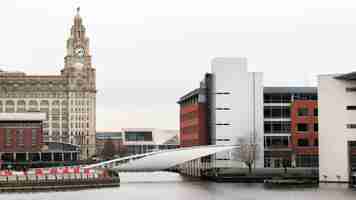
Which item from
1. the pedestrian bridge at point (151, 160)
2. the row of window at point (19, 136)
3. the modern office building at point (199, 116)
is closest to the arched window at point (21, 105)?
the row of window at point (19, 136)

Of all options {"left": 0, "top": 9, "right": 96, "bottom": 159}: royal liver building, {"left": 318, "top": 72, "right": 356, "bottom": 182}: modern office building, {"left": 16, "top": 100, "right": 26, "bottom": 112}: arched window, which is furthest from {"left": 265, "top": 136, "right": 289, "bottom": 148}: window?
{"left": 16, "top": 100, "right": 26, "bottom": 112}: arched window

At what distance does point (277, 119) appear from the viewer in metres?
88.5

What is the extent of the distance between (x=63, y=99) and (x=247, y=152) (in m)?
106

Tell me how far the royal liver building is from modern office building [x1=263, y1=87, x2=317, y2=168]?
96178 mm

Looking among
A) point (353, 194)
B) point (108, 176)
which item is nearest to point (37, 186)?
point (108, 176)

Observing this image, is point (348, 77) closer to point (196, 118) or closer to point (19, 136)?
point (196, 118)

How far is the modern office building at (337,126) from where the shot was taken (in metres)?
71.6

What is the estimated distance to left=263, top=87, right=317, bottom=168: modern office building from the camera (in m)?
88.1

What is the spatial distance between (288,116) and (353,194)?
32612mm

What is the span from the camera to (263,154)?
289 ft

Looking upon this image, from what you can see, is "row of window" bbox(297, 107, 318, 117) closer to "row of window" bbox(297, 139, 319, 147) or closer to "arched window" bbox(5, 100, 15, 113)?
"row of window" bbox(297, 139, 319, 147)

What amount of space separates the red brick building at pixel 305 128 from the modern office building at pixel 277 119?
1.84 metres

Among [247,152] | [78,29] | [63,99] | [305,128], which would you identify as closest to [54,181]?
[247,152]

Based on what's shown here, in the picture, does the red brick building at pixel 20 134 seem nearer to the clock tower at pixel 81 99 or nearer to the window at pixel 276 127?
the window at pixel 276 127
